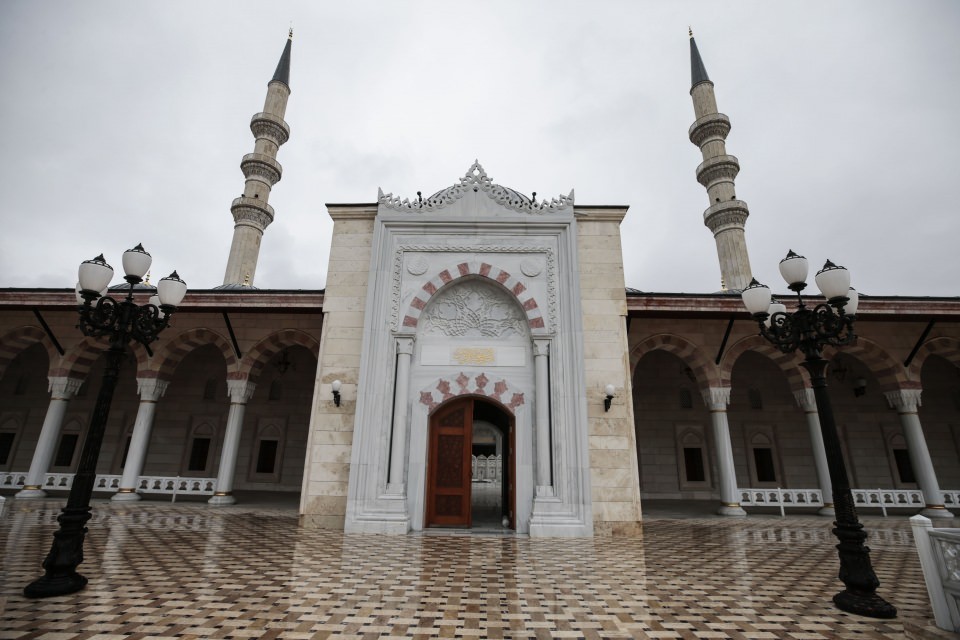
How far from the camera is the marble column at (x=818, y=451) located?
10.7 meters

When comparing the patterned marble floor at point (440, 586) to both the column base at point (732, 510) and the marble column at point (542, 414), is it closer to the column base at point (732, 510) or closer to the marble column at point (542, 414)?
the marble column at point (542, 414)

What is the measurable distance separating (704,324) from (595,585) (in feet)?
27.2

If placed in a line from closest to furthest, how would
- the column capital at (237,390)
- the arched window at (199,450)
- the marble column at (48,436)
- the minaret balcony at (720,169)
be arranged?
the marble column at (48,436) → the column capital at (237,390) → the arched window at (199,450) → the minaret balcony at (720,169)

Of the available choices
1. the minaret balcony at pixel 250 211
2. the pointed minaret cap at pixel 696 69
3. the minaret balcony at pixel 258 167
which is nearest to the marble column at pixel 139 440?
the minaret balcony at pixel 250 211

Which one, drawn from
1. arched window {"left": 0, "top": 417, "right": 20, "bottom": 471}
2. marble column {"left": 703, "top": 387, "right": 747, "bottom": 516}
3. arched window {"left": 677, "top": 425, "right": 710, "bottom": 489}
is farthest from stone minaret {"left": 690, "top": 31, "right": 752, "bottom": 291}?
arched window {"left": 0, "top": 417, "right": 20, "bottom": 471}

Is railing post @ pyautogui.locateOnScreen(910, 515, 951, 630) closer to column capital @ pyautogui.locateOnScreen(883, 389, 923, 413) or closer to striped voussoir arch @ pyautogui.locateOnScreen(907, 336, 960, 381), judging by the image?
column capital @ pyautogui.locateOnScreen(883, 389, 923, 413)

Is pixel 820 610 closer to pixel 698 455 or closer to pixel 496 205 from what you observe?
pixel 496 205

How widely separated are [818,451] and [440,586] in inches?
432

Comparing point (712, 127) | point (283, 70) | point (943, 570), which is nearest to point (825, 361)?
point (943, 570)

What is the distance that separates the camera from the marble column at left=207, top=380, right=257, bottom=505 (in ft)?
36.1

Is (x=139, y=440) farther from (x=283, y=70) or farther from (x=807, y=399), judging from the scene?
(x=283, y=70)

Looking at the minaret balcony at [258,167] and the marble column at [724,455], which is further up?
the minaret balcony at [258,167]

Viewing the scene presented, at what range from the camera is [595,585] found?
15.0ft

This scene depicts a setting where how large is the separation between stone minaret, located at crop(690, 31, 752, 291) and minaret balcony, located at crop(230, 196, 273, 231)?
19112mm
